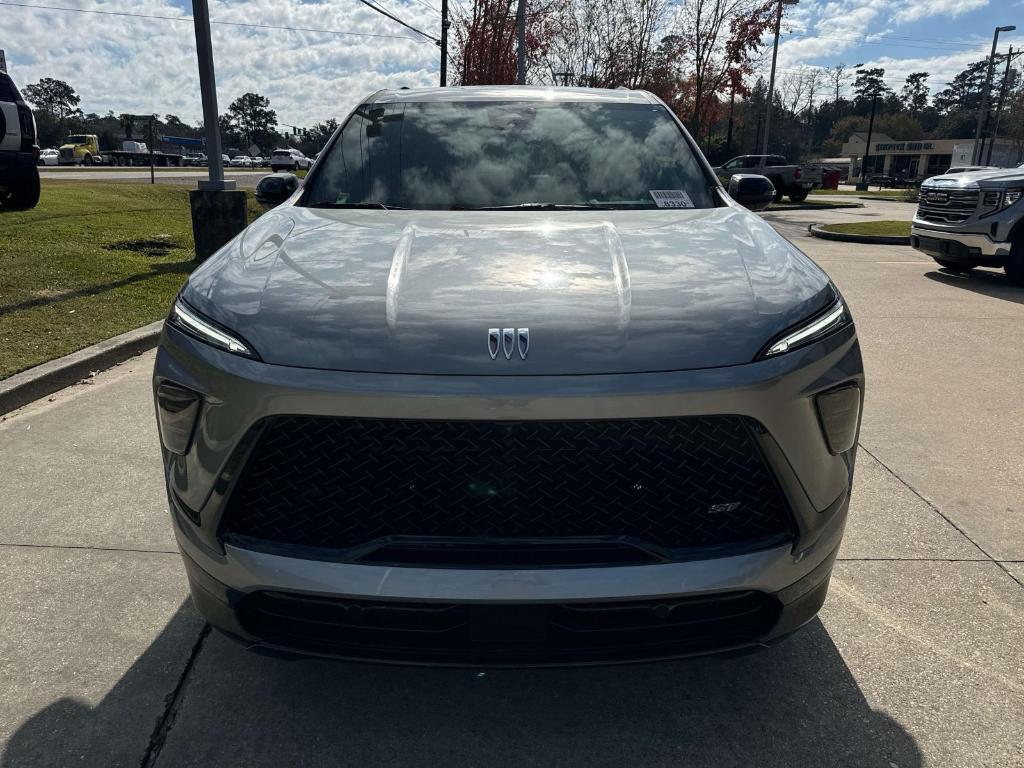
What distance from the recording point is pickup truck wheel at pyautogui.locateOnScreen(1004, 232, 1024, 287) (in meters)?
9.10

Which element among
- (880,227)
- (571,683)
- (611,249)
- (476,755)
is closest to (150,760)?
(476,755)

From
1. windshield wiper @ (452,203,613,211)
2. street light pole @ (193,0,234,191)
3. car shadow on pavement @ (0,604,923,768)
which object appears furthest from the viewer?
street light pole @ (193,0,234,191)

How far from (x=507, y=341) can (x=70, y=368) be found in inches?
175

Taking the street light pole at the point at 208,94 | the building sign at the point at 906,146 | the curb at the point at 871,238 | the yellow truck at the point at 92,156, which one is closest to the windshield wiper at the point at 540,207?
the street light pole at the point at 208,94

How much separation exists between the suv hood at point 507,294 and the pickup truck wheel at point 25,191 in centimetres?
994

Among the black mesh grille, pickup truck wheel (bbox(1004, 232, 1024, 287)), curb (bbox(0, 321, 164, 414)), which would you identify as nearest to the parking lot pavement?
curb (bbox(0, 321, 164, 414))

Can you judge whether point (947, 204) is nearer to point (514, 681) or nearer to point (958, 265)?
point (958, 265)

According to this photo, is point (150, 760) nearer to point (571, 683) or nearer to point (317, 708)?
point (317, 708)

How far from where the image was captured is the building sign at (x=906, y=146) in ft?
285

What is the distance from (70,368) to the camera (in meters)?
5.16

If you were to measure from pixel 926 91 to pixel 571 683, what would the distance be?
123 metres

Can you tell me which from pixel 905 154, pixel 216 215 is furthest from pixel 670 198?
pixel 905 154

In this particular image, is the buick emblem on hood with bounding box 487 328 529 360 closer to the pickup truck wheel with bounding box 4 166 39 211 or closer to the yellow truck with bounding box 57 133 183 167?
the pickup truck wheel with bounding box 4 166 39 211

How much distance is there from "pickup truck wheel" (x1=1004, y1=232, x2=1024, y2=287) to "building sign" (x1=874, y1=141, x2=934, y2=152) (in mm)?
89751
